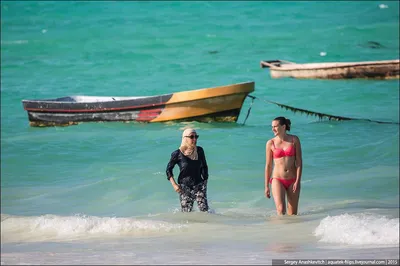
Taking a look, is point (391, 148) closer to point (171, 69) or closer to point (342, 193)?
point (342, 193)

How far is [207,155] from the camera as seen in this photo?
1830 cm

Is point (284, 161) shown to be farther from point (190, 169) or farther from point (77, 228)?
point (77, 228)

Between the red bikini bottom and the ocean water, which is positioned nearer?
the ocean water

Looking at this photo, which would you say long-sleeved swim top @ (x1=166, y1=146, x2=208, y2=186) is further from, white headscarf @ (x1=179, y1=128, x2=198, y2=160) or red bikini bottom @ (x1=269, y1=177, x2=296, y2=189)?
red bikini bottom @ (x1=269, y1=177, x2=296, y2=189)

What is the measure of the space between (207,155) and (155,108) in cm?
322

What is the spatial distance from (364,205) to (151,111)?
956 cm

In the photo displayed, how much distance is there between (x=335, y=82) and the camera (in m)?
29.7

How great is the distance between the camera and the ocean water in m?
8.77

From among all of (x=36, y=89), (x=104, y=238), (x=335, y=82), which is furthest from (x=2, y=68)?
(x=104, y=238)

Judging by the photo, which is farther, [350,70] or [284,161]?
[350,70]

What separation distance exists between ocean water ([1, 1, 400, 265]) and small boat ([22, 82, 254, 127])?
265 millimetres

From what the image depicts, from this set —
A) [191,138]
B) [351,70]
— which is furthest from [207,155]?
[351,70]

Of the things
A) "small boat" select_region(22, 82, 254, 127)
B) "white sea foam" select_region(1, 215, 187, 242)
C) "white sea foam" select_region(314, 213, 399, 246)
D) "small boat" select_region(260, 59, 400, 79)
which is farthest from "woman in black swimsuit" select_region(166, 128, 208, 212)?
"small boat" select_region(260, 59, 400, 79)

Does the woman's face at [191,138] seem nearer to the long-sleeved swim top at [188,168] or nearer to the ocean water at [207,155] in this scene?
the long-sleeved swim top at [188,168]
